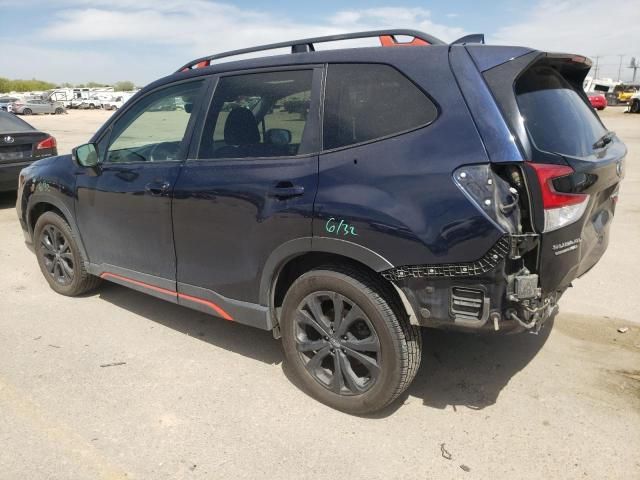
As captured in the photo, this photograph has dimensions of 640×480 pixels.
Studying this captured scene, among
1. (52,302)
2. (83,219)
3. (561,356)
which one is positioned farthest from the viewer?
(52,302)

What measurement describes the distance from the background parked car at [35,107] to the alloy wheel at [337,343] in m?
46.9

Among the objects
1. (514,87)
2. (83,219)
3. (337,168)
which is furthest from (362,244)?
(83,219)

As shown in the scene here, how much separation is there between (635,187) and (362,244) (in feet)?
26.9

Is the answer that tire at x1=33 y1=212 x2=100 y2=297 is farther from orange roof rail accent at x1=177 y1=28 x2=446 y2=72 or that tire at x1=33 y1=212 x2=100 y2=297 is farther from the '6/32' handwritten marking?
the '6/32' handwritten marking

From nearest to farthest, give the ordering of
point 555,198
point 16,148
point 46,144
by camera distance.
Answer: point 555,198 → point 16,148 → point 46,144

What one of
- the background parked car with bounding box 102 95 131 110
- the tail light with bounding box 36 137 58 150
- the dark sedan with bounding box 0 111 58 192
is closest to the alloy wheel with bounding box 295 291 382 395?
the dark sedan with bounding box 0 111 58 192

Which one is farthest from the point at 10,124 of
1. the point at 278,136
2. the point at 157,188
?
the point at 278,136

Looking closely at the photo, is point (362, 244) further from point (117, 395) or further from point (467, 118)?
point (117, 395)

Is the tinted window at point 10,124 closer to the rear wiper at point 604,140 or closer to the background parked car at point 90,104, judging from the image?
the rear wiper at point 604,140

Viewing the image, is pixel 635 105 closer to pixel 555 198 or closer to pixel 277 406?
pixel 555 198

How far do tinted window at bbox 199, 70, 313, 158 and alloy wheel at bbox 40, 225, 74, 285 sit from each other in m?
2.03

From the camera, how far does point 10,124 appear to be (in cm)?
874

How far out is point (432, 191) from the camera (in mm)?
2508

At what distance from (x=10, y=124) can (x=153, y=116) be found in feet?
18.8
